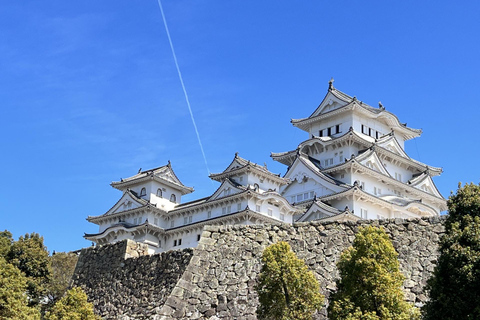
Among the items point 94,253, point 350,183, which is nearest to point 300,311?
point 94,253

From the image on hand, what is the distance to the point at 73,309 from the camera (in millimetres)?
22031

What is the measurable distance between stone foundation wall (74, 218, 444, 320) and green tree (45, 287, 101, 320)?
4.45 ft

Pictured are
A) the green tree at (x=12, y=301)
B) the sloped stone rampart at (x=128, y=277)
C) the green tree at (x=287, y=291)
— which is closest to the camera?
the green tree at (x=287, y=291)

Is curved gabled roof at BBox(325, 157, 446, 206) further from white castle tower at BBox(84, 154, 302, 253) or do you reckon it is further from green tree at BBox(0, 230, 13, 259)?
green tree at BBox(0, 230, 13, 259)

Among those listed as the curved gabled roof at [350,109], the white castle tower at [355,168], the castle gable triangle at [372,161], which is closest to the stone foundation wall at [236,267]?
the white castle tower at [355,168]

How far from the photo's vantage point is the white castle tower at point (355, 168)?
58812 mm

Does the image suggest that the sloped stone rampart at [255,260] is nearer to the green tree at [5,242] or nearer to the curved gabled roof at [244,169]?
the green tree at [5,242]

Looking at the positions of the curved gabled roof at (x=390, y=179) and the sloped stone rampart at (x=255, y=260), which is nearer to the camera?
the sloped stone rampart at (x=255, y=260)

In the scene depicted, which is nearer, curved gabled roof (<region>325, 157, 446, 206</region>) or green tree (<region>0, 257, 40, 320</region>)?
green tree (<region>0, 257, 40, 320</region>)

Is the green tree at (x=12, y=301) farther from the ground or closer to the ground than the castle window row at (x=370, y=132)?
closer to the ground

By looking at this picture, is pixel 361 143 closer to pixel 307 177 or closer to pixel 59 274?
pixel 307 177

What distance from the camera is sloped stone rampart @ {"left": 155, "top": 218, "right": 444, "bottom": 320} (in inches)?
779

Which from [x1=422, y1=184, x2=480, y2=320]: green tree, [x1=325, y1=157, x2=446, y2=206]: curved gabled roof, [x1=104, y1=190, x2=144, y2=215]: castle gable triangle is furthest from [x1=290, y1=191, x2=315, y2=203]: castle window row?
[x1=422, y1=184, x2=480, y2=320]: green tree

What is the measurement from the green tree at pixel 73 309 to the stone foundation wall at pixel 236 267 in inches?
53.4
